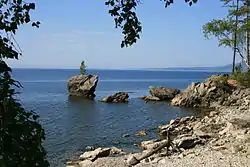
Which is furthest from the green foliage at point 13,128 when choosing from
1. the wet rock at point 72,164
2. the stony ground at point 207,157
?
the wet rock at point 72,164

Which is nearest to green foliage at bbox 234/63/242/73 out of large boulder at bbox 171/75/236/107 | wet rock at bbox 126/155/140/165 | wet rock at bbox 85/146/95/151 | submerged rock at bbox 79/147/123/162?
large boulder at bbox 171/75/236/107

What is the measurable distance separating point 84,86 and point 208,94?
2542 cm

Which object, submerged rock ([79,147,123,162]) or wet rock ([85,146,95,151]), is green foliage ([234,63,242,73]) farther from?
submerged rock ([79,147,123,162])

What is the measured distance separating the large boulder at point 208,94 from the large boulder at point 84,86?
18908mm

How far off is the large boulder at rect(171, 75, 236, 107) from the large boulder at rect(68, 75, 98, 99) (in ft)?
62.0

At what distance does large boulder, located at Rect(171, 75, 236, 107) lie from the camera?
140ft

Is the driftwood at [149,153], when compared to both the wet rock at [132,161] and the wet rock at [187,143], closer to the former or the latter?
the wet rock at [132,161]

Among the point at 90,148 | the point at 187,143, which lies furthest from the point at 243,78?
the point at 90,148

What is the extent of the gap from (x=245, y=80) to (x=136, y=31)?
3876cm

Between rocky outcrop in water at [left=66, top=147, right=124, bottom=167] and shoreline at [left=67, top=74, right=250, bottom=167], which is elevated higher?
shoreline at [left=67, top=74, right=250, bottom=167]

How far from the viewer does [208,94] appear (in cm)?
4403

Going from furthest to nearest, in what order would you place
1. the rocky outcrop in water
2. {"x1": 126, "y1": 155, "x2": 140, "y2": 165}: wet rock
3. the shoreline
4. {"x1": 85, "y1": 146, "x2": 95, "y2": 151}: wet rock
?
{"x1": 85, "y1": 146, "x2": 95, "y2": 151}: wet rock
the rocky outcrop in water
{"x1": 126, "y1": 155, "x2": 140, "y2": 165}: wet rock
the shoreline

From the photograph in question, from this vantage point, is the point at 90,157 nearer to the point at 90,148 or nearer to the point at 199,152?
the point at 90,148

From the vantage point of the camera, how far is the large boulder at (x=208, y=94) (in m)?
42.7
